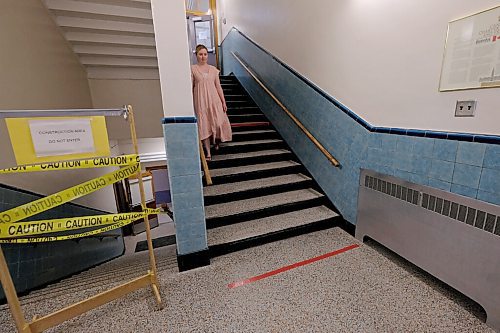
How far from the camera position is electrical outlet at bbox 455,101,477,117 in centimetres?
147

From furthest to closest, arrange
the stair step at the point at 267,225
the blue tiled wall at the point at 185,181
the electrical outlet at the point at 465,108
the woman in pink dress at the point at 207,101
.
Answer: the woman in pink dress at the point at 207,101, the stair step at the point at 267,225, the blue tiled wall at the point at 185,181, the electrical outlet at the point at 465,108

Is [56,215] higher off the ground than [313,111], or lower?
lower

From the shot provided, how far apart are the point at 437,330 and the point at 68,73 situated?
468 cm

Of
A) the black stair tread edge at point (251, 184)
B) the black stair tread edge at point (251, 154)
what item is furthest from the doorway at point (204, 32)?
the black stair tread edge at point (251, 184)

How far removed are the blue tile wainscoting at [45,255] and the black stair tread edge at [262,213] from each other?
1617 mm

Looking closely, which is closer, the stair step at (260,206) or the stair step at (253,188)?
the stair step at (260,206)

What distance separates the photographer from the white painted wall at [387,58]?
5.03 ft

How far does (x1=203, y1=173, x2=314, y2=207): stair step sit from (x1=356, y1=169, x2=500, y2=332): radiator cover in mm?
896

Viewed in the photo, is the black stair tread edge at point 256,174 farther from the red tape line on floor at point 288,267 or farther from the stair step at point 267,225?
the red tape line on floor at point 288,267

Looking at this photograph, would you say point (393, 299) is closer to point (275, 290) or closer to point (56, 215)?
point (275, 290)

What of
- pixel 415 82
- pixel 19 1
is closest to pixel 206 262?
pixel 415 82

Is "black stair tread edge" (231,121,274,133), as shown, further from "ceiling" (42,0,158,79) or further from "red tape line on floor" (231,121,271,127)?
"ceiling" (42,0,158,79)

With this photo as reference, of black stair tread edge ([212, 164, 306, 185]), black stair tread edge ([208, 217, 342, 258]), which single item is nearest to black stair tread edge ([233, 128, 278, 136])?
black stair tread edge ([212, 164, 306, 185])

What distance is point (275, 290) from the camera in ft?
5.76
